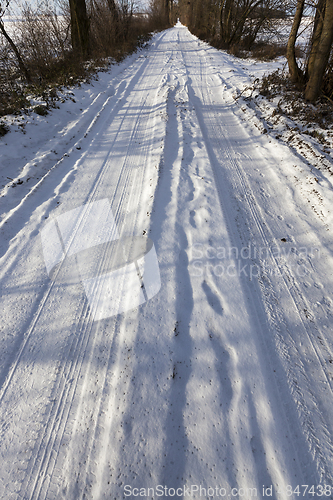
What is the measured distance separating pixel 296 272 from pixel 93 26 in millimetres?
16224

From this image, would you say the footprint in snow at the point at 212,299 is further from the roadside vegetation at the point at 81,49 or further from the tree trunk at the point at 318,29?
the tree trunk at the point at 318,29

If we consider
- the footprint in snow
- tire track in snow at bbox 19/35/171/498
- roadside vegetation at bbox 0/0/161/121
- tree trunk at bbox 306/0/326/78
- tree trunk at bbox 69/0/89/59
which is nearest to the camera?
tire track in snow at bbox 19/35/171/498

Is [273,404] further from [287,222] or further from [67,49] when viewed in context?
[67,49]

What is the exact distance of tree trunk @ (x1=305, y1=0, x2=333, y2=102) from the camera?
4.67 m

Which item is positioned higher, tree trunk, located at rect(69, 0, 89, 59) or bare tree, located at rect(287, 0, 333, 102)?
tree trunk, located at rect(69, 0, 89, 59)

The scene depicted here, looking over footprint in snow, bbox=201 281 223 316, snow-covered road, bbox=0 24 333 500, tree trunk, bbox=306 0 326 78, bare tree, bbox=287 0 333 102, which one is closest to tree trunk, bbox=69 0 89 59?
bare tree, bbox=287 0 333 102

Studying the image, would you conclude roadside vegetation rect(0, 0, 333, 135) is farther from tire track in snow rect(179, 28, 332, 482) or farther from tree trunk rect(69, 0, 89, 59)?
tire track in snow rect(179, 28, 332, 482)

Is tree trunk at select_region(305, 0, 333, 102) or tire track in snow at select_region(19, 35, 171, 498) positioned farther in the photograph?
tree trunk at select_region(305, 0, 333, 102)

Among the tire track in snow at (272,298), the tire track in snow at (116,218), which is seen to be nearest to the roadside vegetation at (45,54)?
the tire track in snow at (116,218)

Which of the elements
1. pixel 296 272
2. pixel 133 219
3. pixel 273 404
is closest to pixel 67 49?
pixel 133 219

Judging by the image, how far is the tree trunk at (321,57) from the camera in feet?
15.3

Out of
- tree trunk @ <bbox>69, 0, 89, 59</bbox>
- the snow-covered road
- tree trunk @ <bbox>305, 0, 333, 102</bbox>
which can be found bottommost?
the snow-covered road

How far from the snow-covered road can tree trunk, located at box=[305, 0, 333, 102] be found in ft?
9.10

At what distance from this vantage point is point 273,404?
1919 mm
